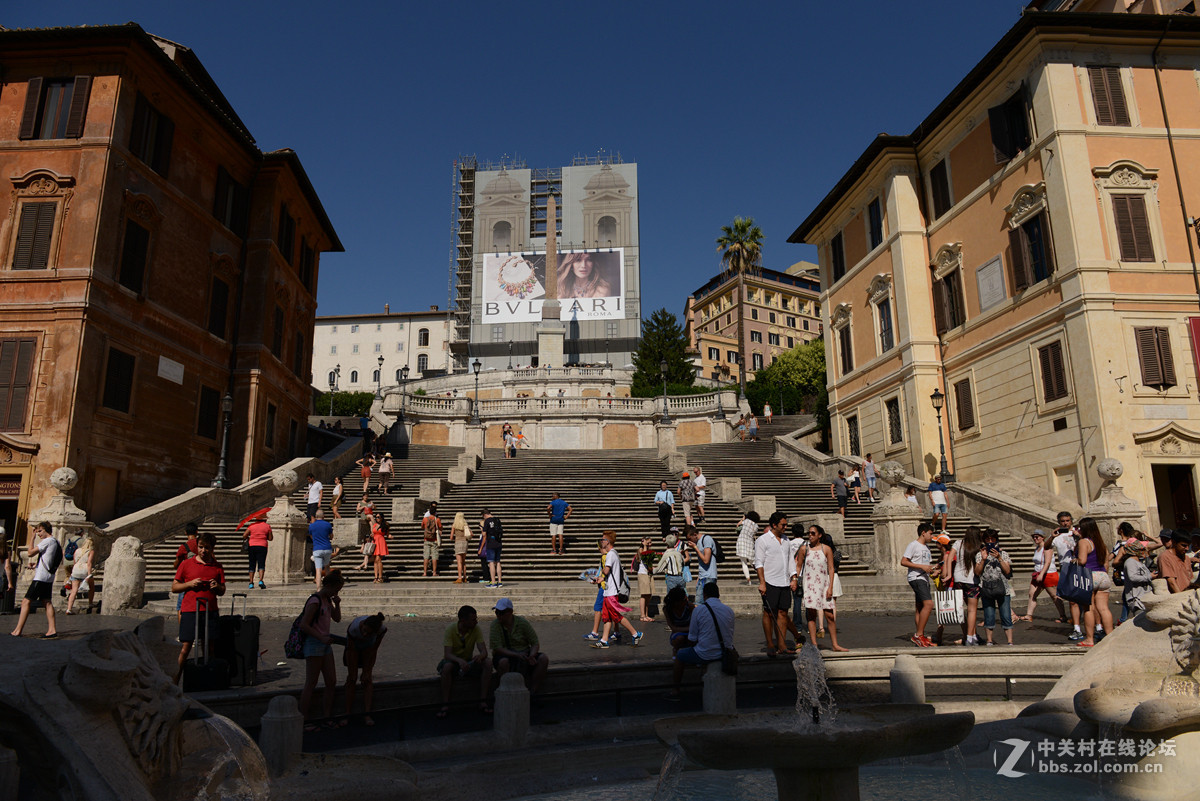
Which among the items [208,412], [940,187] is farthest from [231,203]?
[940,187]

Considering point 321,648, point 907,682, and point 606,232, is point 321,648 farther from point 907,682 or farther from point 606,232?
point 606,232

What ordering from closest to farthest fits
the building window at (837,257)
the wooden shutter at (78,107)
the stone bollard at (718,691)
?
the stone bollard at (718,691) < the wooden shutter at (78,107) < the building window at (837,257)

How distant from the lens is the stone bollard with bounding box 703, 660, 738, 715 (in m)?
6.92

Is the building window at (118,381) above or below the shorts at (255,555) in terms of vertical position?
above

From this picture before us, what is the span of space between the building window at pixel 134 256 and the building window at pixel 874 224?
81.0 ft

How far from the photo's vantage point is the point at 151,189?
22484 mm

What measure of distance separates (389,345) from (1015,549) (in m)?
85.5

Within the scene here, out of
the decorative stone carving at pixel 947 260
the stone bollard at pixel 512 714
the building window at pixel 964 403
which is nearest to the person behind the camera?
the stone bollard at pixel 512 714

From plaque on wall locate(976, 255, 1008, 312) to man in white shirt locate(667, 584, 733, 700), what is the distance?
19332mm

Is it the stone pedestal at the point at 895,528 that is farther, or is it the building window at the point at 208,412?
the building window at the point at 208,412

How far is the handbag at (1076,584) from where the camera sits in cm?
970

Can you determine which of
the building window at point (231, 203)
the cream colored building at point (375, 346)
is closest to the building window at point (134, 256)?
the building window at point (231, 203)

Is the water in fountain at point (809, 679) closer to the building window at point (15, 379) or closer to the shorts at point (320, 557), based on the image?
the shorts at point (320, 557)

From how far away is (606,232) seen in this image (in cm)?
8038
